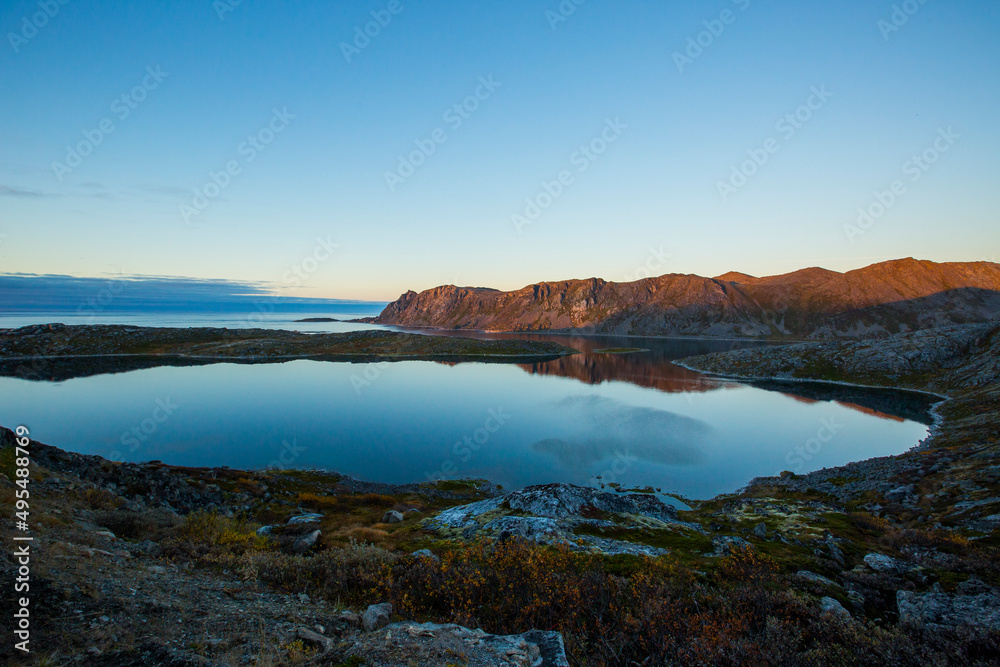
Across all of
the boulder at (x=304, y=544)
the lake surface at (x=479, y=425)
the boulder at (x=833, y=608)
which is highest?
the boulder at (x=833, y=608)

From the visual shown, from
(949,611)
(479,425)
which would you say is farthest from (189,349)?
(949,611)

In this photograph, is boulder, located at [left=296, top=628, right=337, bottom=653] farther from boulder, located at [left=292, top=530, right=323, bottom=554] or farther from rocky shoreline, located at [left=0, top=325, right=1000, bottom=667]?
boulder, located at [left=292, top=530, right=323, bottom=554]

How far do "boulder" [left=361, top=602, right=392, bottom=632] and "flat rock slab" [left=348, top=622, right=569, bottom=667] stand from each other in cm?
144

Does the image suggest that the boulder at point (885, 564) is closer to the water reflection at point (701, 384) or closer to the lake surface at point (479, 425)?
the lake surface at point (479, 425)

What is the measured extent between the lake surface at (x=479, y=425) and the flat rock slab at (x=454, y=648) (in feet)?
103

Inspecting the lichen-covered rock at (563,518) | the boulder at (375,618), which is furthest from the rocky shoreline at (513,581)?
the lichen-covered rock at (563,518)

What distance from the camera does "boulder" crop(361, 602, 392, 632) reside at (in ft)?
29.9

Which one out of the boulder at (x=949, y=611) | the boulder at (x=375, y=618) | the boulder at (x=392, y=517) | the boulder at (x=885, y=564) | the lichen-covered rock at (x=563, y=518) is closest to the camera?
the boulder at (x=949, y=611)

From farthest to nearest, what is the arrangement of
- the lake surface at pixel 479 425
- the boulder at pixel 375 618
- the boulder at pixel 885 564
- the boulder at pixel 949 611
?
the lake surface at pixel 479 425 → the boulder at pixel 885 564 → the boulder at pixel 375 618 → the boulder at pixel 949 611

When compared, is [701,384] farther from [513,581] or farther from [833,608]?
[513,581]

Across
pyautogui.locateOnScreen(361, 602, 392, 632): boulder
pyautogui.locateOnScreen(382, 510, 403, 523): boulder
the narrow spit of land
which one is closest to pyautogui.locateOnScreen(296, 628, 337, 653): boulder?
pyautogui.locateOnScreen(361, 602, 392, 632): boulder

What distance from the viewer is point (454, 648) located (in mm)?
7242

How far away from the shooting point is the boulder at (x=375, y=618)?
29.9ft

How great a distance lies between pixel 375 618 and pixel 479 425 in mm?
47792
